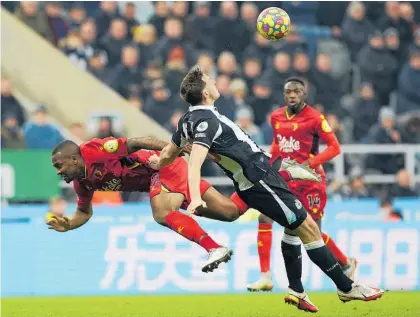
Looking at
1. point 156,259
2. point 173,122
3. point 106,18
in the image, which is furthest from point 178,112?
point 156,259

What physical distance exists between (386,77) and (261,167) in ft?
30.7

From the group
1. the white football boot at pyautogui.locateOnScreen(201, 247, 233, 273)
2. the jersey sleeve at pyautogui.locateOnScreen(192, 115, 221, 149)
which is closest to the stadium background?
the white football boot at pyautogui.locateOnScreen(201, 247, 233, 273)

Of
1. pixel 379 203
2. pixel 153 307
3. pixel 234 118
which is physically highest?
pixel 234 118

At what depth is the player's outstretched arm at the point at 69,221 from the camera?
10.9 meters

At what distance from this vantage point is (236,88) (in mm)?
17625

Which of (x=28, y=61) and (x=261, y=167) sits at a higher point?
(x=28, y=61)

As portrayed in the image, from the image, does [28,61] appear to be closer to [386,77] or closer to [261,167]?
[386,77]

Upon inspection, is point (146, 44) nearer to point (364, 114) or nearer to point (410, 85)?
point (364, 114)

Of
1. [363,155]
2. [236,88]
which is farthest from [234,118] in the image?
[363,155]

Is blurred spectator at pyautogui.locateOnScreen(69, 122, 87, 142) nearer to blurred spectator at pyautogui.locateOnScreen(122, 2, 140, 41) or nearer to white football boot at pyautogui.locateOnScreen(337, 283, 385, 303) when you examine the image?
blurred spectator at pyautogui.locateOnScreen(122, 2, 140, 41)

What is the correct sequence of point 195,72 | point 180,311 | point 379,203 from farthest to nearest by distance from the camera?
point 379,203 < point 180,311 < point 195,72

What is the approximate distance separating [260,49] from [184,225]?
8.64 meters

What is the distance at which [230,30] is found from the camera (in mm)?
18531

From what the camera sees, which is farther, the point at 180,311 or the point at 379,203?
the point at 379,203
